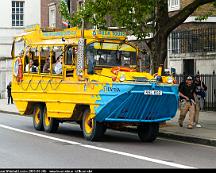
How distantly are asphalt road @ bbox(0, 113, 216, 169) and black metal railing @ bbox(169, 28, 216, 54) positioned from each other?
1062 centimetres

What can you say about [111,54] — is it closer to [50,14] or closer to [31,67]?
[31,67]

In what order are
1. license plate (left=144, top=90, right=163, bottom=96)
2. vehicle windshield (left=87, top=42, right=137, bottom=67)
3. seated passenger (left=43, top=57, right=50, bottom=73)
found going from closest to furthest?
license plate (left=144, top=90, right=163, bottom=96)
vehicle windshield (left=87, top=42, right=137, bottom=67)
seated passenger (left=43, top=57, right=50, bottom=73)

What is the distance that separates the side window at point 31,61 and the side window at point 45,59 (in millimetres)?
364

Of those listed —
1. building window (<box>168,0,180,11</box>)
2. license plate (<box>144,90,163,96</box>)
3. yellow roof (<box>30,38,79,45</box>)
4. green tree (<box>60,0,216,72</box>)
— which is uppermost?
building window (<box>168,0,180,11</box>)

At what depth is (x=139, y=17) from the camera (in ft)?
62.0

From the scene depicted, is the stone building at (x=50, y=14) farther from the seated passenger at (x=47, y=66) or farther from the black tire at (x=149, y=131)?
the black tire at (x=149, y=131)

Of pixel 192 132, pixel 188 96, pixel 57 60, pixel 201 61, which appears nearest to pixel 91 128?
pixel 57 60

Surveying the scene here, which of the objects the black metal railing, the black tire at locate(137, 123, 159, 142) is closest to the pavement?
the black tire at locate(137, 123, 159, 142)

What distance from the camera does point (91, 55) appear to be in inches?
653

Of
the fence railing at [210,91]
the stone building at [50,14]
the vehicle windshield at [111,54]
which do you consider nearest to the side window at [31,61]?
the vehicle windshield at [111,54]

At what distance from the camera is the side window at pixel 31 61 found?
62.1 ft

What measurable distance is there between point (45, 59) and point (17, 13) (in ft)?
125

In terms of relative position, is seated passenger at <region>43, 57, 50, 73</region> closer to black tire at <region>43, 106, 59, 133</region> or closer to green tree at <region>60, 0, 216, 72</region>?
black tire at <region>43, 106, 59, 133</region>

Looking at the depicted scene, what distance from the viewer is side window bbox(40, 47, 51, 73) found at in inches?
709
